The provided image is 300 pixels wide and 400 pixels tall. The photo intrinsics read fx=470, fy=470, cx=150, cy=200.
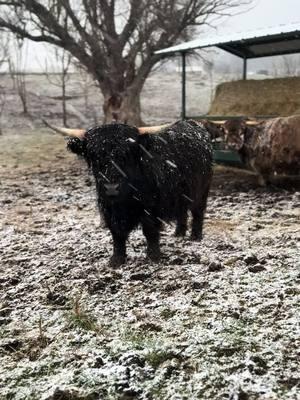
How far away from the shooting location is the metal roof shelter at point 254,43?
9.66m

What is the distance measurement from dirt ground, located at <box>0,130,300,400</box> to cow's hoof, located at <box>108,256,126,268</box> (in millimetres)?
→ 72

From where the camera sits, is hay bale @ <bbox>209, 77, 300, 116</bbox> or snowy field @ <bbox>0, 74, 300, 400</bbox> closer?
snowy field @ <bbox>0, 74, 300, 400</bbox>

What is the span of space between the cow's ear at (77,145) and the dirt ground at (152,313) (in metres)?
1.16

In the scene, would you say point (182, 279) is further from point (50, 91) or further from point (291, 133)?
point (50, 91)

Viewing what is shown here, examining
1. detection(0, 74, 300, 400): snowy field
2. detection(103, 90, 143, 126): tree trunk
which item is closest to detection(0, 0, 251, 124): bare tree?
detection(103, 90, 143, 126): tree trunk

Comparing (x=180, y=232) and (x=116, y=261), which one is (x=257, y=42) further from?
(x=116, y=261)

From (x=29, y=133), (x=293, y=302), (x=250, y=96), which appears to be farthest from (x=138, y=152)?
(x=29, y=133)

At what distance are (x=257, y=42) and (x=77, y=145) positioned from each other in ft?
27.2

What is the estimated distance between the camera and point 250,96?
37.0 feet

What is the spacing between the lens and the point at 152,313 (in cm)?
359

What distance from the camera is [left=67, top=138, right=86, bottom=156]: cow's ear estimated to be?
4.39 metres

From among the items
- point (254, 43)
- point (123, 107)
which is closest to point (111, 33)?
point (123, 107)

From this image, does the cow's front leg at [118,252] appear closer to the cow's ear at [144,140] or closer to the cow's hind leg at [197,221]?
the cow's ear at [144,140]

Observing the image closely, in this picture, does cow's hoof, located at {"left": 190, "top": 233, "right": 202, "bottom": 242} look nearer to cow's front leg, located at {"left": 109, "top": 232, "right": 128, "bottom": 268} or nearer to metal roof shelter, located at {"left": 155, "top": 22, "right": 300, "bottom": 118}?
cow's front leg, located at {"left": 109, "top": 232, "right": 128, "bottom": 268}
